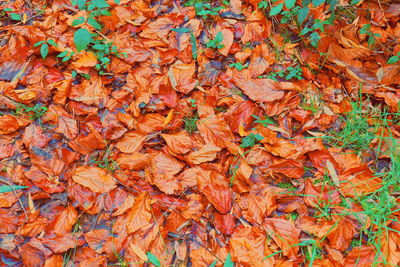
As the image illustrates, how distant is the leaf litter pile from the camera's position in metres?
1.62

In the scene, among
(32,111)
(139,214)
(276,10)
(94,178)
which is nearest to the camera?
(139,214)

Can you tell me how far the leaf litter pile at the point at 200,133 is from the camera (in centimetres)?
162

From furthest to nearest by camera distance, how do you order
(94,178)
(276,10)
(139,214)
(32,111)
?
(276,10) → (32,111) → (94,178) → (139,214)

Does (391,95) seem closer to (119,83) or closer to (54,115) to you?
(119,83)

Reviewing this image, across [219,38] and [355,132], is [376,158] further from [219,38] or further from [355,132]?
[219,38]

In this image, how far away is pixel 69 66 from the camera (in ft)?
7.25

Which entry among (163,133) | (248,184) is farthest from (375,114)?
(163,133)

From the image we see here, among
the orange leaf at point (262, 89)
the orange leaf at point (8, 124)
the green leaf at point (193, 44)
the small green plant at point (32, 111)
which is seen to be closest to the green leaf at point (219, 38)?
the green leaf at point (193, 44)

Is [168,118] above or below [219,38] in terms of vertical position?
below

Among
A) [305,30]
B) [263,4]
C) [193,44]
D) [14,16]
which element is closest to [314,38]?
[305,30]

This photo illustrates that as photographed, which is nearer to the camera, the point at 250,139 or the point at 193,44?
the point at 250,139

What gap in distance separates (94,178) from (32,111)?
60 centimetres

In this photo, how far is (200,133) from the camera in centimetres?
195

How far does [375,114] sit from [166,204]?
4.39ft
